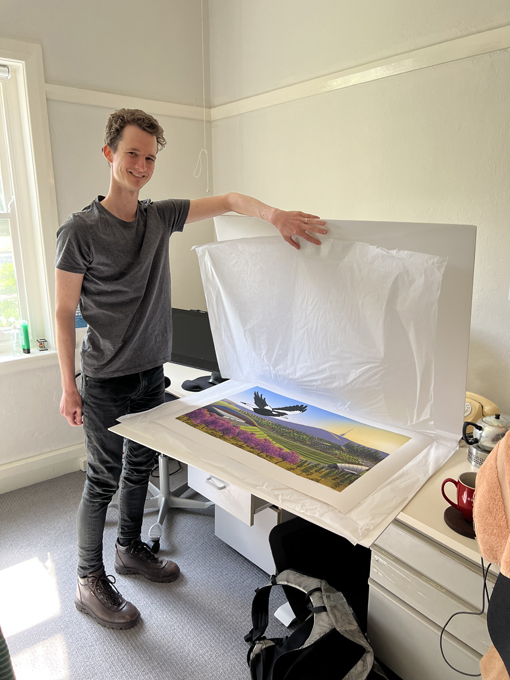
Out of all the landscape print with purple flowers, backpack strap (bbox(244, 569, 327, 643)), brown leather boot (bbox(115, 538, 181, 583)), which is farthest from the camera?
brown leather boot (bbox(115, 538, 181, 583))

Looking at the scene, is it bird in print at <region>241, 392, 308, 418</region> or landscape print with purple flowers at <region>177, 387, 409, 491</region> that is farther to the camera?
bird in print at <region>241, 392, 308, 418</region>

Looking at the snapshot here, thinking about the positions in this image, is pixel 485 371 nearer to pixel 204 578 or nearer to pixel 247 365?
pixel 247 365

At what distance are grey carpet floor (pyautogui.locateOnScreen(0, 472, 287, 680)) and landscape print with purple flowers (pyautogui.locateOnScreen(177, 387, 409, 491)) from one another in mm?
730

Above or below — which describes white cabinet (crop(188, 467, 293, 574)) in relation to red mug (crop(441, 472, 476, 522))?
below

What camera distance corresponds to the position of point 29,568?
1.85 m

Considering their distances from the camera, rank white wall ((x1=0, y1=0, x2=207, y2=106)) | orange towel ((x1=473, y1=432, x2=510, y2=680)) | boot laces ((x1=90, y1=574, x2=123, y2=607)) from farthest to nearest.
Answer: white wall ((x1=0, y1=0, x2=207, y2=106)), boot laces ((x1=90, y1=574, x2=123, y2=607)), orange towel ((x1=473, y1=432, x2=510, y2=680))

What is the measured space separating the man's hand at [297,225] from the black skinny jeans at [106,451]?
62cm

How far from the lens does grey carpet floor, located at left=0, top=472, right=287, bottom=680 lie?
1.46 metres

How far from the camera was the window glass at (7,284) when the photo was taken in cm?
224

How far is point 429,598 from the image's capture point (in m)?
1.14

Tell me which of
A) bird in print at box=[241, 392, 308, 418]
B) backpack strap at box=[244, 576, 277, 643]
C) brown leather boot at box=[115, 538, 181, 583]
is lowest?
brown leather boot at box=[115, 538, 181, 583]

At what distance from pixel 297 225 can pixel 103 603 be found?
1.36 metres

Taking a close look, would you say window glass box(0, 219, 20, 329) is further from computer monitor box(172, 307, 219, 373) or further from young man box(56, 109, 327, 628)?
young man box(56, 109, 327, 628)

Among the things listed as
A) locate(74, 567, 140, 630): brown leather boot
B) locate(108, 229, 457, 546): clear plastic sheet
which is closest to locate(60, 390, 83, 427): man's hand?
locate(108, 229, 457, 546): clear plastic sheet
